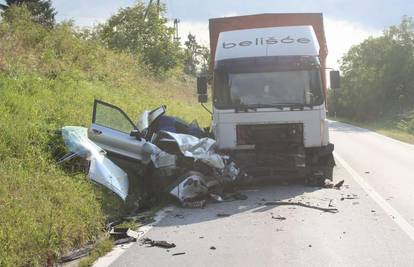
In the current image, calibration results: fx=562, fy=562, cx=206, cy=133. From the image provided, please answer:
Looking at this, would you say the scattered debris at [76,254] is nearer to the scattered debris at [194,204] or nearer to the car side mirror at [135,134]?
the scattered debris at [194,204]

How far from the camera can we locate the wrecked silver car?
898 centimetres

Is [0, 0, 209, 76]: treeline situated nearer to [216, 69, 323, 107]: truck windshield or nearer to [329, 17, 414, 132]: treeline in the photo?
[329, 17, 414, 132]: treeline

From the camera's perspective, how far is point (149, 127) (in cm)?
1091

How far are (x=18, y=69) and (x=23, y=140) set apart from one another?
18.3 feet

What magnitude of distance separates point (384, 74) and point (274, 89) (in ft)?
176

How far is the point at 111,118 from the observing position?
386 inches

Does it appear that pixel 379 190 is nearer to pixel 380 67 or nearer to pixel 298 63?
pixel 298 63

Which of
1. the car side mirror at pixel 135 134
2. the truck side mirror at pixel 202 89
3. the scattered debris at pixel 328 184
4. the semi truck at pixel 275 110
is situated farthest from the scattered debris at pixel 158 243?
the truck side mirror at pixel 202 89

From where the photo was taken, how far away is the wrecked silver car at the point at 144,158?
29.5ft

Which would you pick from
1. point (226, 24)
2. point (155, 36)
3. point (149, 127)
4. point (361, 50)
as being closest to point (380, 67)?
point (361, 50)

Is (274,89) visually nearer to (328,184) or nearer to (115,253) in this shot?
(328,184)

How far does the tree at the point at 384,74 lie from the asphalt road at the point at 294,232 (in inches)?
2058

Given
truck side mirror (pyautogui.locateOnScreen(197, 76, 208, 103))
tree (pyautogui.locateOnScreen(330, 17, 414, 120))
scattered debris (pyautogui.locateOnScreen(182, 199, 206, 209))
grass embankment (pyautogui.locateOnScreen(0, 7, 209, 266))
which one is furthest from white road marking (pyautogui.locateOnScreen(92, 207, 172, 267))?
tree (pyautogui.locateOnScreen(330, 17, 414, 120))

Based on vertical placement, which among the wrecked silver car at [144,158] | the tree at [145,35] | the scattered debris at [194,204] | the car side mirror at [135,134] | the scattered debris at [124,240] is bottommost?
the scattered debris at [194,204]
